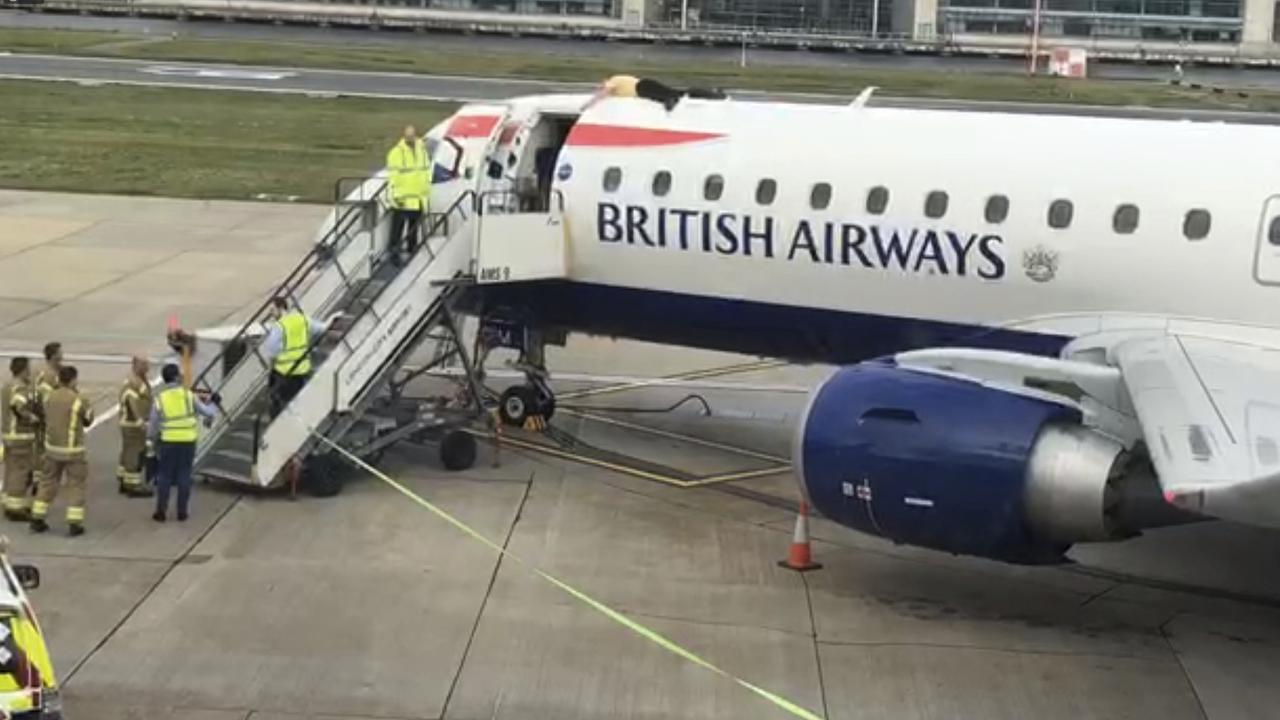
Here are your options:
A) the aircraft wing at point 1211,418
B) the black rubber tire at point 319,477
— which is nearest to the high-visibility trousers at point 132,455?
the black rubber tire at point 319,477

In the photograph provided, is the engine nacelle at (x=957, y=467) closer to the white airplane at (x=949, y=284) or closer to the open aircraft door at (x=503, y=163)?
the white airplane at (x=949, y=284)

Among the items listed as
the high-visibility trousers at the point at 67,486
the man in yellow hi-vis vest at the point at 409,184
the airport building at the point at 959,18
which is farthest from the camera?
the airport building at the point at 959,18

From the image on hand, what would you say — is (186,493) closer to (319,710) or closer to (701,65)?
(319,710)

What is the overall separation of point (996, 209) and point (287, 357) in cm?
779

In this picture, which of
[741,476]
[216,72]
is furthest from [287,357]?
[216,72]

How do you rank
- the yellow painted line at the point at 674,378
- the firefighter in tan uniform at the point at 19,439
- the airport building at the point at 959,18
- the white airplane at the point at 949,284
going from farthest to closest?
the airport building at the point at 959,18
the yellow painted line at the point at 674,378
the firefighter in tan uniform at the point at 19,439
the white airplane at the point at 949,284

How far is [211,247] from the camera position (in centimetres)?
3512

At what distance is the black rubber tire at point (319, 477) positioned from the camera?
18.1 meters

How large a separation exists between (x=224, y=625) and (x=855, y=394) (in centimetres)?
584

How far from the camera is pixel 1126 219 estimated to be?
17531 millimetres

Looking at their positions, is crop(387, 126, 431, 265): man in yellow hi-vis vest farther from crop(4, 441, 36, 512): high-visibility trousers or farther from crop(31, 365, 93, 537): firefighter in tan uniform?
crop(4, 441, 36, 512): high-visibility trousers

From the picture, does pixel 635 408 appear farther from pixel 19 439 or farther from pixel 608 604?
pixel 19 439

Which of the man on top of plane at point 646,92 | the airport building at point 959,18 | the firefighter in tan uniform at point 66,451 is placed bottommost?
the firefighter in tan uniform at point 66,451

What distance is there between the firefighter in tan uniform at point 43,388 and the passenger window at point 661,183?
7.04 meters
